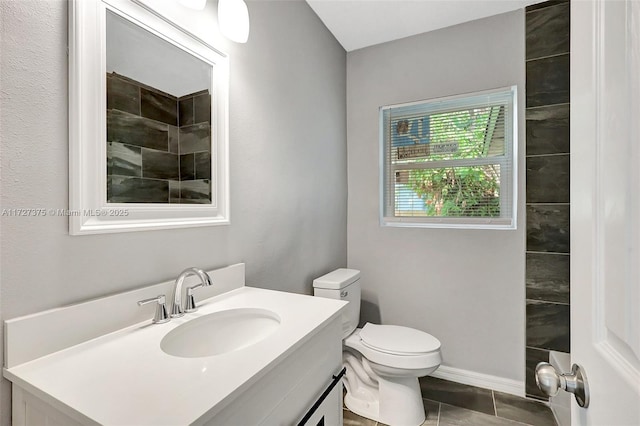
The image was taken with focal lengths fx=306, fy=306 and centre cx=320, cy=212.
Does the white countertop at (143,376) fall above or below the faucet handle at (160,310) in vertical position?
below

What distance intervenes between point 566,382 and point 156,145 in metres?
1.21

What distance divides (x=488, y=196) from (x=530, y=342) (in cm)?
96

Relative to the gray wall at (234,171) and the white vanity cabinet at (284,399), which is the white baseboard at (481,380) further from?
the white vanity cabinet at (284,399)

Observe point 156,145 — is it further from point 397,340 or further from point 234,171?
point 397,340

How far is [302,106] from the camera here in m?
1.85

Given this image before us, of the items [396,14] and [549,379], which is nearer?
[549,379]

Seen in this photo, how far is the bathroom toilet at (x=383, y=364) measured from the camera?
162cm

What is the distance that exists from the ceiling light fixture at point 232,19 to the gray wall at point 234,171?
0.23ft

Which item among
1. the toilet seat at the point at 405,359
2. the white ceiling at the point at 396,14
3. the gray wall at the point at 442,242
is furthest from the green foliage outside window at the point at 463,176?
the toilet seat at the point at 405,359

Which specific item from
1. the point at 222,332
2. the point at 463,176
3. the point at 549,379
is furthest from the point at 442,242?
the point at 549,379
